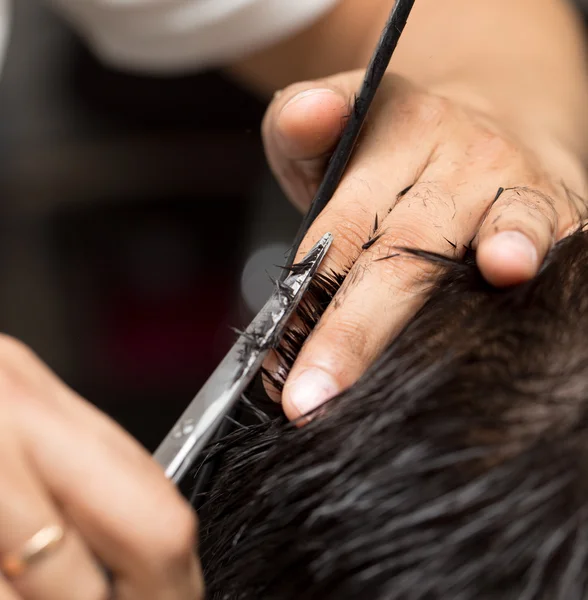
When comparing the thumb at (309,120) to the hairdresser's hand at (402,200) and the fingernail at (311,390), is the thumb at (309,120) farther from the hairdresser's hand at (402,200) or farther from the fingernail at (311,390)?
the fingernail at (311,390)

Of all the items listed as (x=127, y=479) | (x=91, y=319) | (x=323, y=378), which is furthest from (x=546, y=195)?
(x=91, y=319)

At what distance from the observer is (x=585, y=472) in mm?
266

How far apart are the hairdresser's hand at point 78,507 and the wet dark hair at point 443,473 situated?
0.06 meters

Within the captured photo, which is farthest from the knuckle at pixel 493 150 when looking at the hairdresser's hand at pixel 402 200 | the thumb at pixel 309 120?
the thumb at pixel 309 120

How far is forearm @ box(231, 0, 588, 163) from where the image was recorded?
1.98 feet

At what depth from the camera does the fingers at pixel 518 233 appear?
0.33m

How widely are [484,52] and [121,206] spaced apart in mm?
520

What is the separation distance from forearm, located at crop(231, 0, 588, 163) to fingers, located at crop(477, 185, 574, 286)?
0.54ft

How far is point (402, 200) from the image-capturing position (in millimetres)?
444

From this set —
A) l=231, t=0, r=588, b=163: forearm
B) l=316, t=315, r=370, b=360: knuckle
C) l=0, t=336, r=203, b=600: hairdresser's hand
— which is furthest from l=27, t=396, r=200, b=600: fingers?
l=231, t=0, r=588, b=163: forearm

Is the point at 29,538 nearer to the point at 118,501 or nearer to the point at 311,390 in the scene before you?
the point at 118,501

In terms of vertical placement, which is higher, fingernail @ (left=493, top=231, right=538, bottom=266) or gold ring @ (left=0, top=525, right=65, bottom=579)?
fingernail @ (left=493, top=231, right=538, bottom=266)

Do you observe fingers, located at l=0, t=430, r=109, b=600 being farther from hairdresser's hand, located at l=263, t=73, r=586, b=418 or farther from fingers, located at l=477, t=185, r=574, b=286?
fingers, located at l=477, t=185, r=574, b=286

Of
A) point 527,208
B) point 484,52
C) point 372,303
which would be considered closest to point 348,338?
point 372,303
